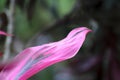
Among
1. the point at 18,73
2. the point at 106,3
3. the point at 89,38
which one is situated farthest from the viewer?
the point at 89,38

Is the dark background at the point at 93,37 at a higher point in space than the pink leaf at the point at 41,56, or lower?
higher

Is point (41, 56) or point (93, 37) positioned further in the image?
point (93, 37)

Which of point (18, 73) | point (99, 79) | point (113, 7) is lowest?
point (18, 73)

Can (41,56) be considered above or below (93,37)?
below

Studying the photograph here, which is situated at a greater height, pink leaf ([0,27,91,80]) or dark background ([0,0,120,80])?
dark background ([0,0,120,80])

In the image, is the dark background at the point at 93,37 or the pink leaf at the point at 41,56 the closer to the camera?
the pink leaf at the point at 41,56

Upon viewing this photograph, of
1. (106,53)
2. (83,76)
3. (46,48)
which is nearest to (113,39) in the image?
(106,53)

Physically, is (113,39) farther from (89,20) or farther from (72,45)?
(72,45)

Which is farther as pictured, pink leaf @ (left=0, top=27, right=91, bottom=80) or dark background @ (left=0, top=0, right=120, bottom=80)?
dark background @ (left=0, top=0, right=120, bottom=80)
